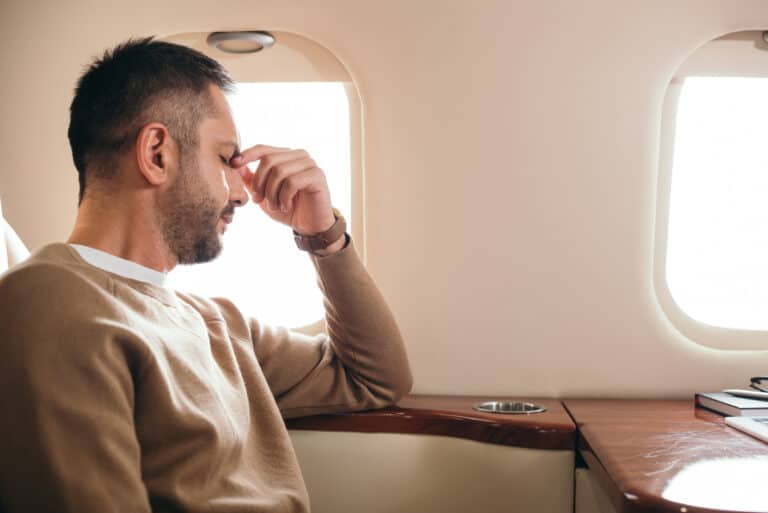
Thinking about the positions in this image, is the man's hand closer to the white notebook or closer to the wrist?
the wrist

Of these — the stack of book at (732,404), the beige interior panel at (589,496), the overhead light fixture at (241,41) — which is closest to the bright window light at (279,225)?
the overhead light fixture at (241,41)

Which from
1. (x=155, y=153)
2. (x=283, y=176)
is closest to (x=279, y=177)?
(x=283, y=176)

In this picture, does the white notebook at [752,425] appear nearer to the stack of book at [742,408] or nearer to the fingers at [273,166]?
the stack of book at [742,408]

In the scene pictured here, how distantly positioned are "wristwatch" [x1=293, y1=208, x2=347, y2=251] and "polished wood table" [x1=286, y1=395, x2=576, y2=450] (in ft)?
1.20

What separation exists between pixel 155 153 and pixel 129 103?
3.9 inches

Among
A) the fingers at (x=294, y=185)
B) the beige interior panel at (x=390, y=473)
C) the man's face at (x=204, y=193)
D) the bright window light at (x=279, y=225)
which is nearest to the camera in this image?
the man's face at (x=204, y=193)

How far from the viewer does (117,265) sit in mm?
1064

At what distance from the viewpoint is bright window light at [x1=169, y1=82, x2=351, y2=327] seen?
5.71ft

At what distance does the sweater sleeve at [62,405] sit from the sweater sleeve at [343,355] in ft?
1.69

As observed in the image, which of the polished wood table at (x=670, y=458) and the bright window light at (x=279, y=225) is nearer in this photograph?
the polished wood table at (x=670, y=458)

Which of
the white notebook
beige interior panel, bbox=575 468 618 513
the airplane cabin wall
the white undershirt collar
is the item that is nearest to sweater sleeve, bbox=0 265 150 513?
the white undershirt collar

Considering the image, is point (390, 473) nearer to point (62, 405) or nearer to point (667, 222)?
point (62, 405)

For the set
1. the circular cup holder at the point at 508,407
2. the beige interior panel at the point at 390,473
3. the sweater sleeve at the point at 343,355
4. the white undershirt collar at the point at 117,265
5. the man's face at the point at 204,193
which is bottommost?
the beige interior panel at the point at 390,473

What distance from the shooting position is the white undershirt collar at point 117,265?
1.04 meters
